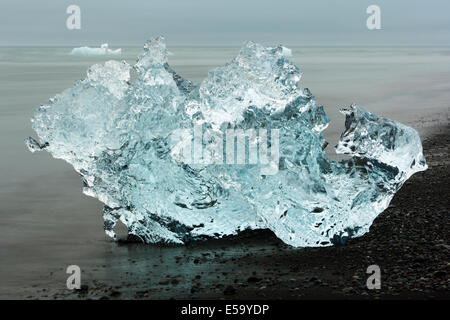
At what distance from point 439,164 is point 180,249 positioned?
493 cm

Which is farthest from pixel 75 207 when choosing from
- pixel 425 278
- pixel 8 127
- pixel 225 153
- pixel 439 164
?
pixel 8 127

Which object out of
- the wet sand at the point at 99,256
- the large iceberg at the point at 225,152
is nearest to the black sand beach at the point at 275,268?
the wet sand at the point at 99,256

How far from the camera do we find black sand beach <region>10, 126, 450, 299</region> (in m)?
5.42

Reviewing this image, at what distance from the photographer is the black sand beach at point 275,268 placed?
5.42m

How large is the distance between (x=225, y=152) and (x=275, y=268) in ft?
4.43

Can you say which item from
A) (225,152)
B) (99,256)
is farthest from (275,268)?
(99,256)

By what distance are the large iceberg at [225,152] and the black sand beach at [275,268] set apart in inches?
10.6

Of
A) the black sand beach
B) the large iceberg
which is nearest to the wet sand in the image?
the black sand beach

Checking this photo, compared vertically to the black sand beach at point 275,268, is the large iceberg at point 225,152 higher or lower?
higher

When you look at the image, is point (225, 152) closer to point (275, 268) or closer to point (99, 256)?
point (275, 268)

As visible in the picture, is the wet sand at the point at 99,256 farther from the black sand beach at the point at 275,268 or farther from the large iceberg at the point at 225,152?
the large iceberg at the point at 225,152

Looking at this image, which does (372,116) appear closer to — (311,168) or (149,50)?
(311,168)

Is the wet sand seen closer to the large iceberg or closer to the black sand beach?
the black sand beach
